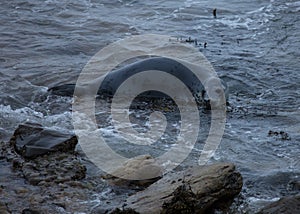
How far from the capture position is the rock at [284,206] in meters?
5.96

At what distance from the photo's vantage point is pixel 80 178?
7.12 meters

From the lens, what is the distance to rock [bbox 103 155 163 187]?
274 inches

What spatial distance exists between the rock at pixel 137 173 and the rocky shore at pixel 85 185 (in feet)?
0.04

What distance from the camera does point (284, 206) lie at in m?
6.02

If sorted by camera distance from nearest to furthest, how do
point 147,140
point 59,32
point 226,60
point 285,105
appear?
point 147,140 → point 285,105 → point 226,60 → point 59,32

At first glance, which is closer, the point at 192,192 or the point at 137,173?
the point at 192,192

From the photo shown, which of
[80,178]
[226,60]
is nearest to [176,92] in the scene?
[226,60]

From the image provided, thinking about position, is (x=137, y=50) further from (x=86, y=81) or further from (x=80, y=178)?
(x=80, y=178)

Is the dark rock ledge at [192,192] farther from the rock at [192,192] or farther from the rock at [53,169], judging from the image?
the rock at [53,169]

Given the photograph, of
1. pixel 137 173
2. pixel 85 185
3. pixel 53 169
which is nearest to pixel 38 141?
pixel 53 169

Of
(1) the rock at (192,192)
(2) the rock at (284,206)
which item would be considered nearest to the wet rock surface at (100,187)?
(1) the rock at (192,192)

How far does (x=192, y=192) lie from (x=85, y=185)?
4.76ft

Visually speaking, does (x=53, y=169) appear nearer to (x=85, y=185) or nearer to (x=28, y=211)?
(x=85, y=185)

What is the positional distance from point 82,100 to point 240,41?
5.06 m
